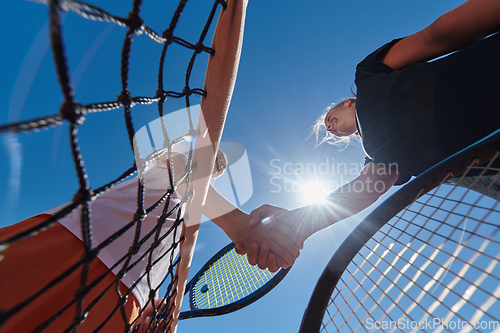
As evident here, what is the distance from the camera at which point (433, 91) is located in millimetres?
727

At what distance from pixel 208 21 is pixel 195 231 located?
0.69 meters

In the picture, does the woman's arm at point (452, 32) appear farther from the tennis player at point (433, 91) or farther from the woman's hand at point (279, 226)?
the woman's hand at point (279, 226)

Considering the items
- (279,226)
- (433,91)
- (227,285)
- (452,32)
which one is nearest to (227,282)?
(227,285)

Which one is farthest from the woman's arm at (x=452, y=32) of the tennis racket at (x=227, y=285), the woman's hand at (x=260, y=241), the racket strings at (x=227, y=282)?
the racket strings at (x=227, y=282)

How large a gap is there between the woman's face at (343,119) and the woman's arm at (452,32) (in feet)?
1.83

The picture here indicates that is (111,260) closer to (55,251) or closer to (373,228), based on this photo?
(55,251)

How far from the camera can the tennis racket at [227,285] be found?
1390mm

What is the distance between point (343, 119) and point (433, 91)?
2.36ft

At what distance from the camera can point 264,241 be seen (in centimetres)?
118

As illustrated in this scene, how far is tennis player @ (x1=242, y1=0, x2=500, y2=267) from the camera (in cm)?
63

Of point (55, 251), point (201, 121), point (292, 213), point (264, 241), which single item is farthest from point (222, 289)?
point (201, 121)

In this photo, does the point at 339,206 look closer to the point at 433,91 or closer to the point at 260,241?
the point at 260,241

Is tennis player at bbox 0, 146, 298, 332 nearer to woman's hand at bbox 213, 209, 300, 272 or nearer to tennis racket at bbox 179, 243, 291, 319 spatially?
woman's hand at bbox 213, 209, 300, 272

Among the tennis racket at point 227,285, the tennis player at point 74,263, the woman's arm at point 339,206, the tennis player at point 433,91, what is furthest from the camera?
the tennis racket at point 227,285
